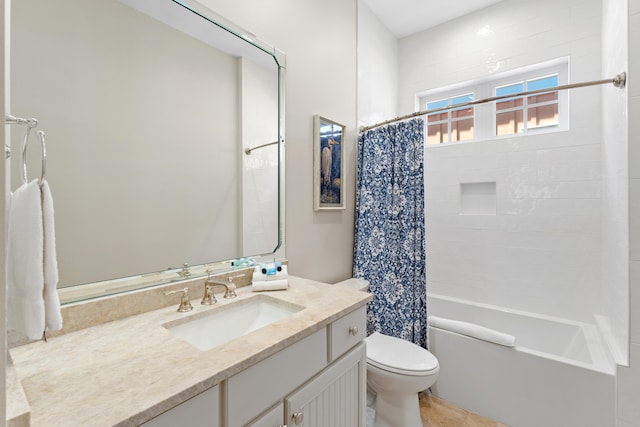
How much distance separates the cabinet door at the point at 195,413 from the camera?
589mm

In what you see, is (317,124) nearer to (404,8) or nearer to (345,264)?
(345,264)

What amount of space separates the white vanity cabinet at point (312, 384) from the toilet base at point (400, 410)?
449 millimetres

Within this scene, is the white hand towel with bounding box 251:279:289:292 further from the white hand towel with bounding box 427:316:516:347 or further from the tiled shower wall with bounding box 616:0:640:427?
the tiled shower wall with bounding box 616:0:640:427

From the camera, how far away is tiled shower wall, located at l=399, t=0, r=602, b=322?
2092 mm

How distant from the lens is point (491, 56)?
97.6 inches

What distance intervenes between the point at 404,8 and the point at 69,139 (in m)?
2.68

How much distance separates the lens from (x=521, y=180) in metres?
2.32

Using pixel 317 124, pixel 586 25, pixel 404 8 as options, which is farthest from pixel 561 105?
pixel 317 124

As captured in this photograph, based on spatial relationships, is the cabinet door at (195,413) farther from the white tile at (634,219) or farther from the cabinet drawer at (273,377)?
the white tile at (634,219)

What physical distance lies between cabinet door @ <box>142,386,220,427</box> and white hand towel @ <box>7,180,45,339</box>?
1.08 ft

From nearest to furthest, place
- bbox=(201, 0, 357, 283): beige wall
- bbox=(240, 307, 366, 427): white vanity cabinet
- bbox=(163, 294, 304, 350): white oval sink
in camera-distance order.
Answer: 1. bbox=(240, 307, 366, 427): white vanity cabinet
2. bbox=(163, 294, 304, 350): white oval sink
3. bbox=(201, 0, 357, 283): beige wall

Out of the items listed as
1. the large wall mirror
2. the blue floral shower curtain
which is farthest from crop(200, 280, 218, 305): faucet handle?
the blue floral shower curtain

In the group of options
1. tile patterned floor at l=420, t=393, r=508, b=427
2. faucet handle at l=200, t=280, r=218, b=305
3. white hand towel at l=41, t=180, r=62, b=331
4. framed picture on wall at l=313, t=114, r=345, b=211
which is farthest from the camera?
framed picture on wall at l=313, t=114, r=345, b=211

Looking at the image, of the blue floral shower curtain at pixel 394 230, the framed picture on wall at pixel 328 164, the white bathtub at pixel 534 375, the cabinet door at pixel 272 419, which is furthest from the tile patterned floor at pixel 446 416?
the framed picture on wall at pixel 328 164
